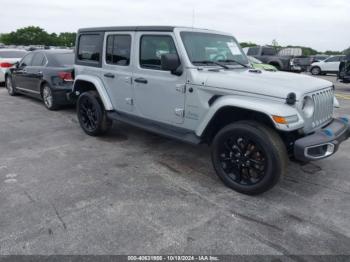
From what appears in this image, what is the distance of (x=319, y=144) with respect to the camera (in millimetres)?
3133

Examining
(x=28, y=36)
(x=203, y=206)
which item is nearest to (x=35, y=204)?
(x=203, y=206)

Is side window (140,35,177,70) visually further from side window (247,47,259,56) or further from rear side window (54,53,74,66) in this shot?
side window (247,47,259,56)

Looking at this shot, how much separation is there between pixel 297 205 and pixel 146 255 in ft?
5.83

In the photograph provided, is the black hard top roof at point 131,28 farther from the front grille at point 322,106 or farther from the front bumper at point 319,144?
the front bumper at point 319,144

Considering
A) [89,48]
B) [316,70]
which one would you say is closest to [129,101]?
[89,48]

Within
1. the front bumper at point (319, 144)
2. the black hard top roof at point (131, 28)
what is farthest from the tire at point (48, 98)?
the front bumper at point (319, 144)

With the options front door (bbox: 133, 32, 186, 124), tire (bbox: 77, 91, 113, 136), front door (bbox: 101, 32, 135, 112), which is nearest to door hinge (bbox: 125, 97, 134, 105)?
front door (bbox: 101, 32, 135, 112)

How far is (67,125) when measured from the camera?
252 inches

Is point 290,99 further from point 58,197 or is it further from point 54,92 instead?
point 54,92

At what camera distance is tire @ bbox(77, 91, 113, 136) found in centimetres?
529

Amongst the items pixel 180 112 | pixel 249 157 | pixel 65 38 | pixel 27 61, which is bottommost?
pixel 249 157

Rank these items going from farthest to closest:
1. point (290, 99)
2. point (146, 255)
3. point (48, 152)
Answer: point (48, 152), point (290, 99), point (146, 255)

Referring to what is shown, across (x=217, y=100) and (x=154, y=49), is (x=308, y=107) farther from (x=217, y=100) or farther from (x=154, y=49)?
(x=154, y=49)

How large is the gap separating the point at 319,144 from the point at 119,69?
311 centimetres
